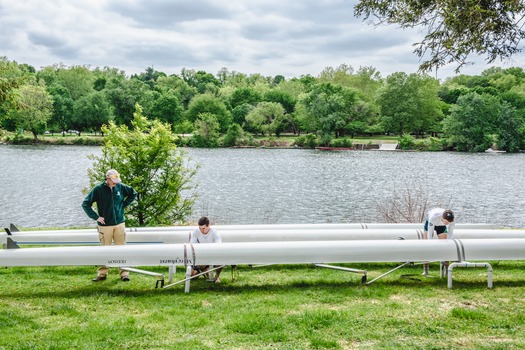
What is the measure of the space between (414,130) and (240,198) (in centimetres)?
7154

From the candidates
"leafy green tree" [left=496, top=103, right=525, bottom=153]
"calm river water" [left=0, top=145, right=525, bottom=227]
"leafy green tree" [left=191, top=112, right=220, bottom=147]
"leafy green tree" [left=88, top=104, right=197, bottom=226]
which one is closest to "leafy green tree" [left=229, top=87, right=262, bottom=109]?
"leafy green tree" [left=191, top=112, right=220, bottom=147]

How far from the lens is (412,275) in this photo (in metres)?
9.69

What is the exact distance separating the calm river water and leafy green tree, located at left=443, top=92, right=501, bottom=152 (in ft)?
53.9

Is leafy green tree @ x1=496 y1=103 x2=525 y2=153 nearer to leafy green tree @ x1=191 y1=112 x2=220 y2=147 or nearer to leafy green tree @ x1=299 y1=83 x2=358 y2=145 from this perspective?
leafy green tree @ x1=299 y1=83 x2=358 y2=145

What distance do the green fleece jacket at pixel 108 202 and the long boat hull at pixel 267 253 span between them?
0.58 m

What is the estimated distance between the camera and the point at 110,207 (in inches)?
352

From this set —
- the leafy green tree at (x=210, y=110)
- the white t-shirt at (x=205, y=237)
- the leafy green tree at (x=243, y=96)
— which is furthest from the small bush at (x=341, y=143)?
the white t-shirt at (x=205, y=237)

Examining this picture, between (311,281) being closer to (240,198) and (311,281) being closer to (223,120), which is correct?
(240,198)

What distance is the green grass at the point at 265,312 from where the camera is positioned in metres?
6.22

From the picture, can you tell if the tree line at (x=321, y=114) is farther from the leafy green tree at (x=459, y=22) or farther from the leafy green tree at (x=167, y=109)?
the leafy green tree at (x=459, y=22)

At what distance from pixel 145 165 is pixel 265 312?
10639mm

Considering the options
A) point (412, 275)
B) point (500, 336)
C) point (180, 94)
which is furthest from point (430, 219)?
point (180, 94)

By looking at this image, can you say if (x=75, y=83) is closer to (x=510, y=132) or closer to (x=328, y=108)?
(x=328, y=108)

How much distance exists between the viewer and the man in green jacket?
8828mm
